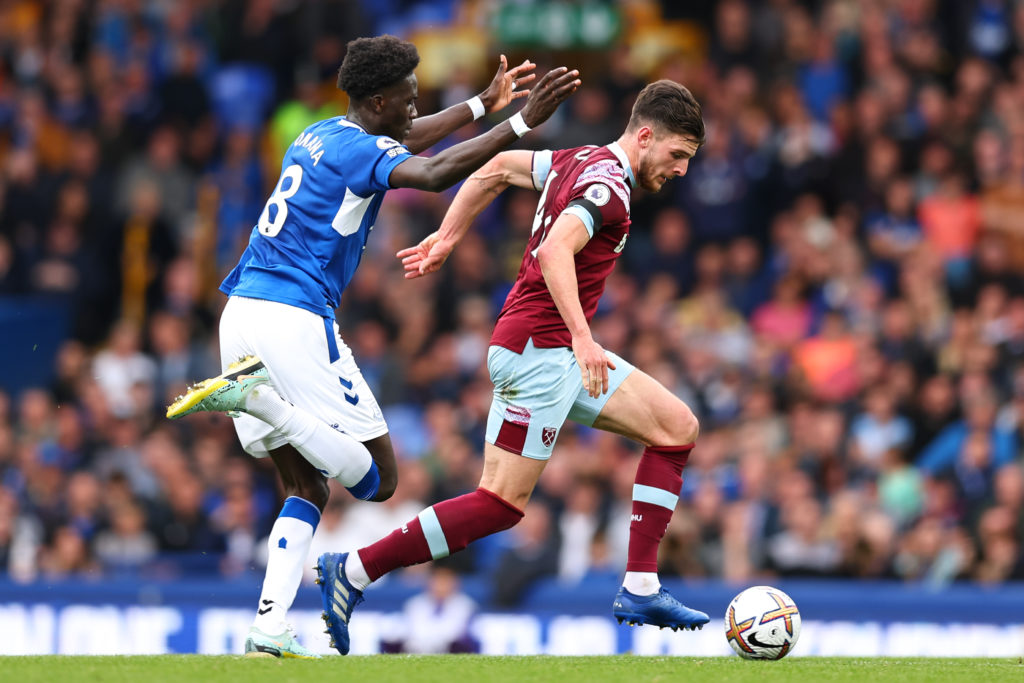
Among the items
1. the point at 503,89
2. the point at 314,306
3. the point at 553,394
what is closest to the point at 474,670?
the point at 553,394

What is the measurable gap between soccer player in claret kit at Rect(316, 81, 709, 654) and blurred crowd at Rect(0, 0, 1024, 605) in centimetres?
407

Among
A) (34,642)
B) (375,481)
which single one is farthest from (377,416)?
(34,642)

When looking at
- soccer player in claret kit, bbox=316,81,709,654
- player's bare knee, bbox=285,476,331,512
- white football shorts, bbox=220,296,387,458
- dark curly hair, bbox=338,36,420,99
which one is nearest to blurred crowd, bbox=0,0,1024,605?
soccer player in claret kit, bbox=316,81,709,654

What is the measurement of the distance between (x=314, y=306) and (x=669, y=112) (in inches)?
70.5

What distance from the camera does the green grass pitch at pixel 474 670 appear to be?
6012 millimetres

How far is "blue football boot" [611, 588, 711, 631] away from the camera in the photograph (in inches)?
279

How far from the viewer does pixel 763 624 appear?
707 cm

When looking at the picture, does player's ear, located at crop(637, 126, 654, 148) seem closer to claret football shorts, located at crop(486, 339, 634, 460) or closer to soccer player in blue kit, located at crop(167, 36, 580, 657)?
soccer player in blue kit, located at crop(167, 36, 580, 657)

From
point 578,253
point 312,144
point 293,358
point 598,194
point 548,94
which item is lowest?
point 293,358

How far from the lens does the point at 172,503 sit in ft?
41.6

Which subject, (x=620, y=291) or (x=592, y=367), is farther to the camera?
(x=620, y=291)

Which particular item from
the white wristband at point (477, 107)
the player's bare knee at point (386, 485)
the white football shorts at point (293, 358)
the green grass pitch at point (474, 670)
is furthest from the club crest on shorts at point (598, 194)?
the green grass pitch at point (474, 670)

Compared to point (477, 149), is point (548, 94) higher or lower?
higher

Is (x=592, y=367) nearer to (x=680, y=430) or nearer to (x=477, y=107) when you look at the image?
(x=680, y=430)
